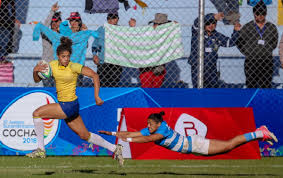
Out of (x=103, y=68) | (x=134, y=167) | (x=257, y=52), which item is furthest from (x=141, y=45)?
(x=134, y=167)

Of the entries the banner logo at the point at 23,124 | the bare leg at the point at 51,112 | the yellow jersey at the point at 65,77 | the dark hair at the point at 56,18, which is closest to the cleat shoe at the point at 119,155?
the bare leg at the point at 51,112

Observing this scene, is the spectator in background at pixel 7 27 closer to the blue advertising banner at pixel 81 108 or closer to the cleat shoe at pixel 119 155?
the blue advertising banner at pixel 81 108

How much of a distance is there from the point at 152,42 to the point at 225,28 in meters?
3.01

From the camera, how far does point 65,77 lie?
9.73m

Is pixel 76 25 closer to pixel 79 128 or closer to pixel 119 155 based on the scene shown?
pixel 79 128

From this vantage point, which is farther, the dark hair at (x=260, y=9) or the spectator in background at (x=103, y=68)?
the dark hair at (x=260, y=9)

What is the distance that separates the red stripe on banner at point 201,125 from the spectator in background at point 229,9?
127 inches

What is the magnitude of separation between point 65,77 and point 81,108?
6.21 feet

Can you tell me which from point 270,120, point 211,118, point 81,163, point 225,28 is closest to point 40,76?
point 81,163

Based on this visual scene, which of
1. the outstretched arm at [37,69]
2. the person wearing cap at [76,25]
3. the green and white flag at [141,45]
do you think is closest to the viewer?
the outstretched arm at [37,69]

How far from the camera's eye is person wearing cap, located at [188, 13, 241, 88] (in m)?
12.1

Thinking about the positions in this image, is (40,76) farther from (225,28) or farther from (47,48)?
(225,28)

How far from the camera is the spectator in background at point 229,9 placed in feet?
45.7

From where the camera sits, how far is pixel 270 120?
38.2 feet
